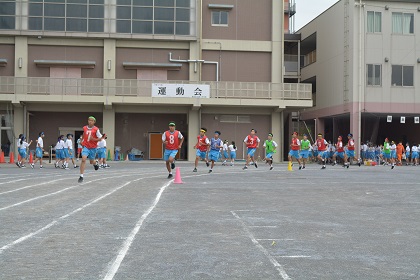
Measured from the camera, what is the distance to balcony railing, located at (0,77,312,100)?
144 ft

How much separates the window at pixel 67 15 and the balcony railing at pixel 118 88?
4175 mm

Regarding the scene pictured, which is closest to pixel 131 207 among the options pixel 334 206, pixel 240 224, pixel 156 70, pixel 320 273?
pixel 240 224

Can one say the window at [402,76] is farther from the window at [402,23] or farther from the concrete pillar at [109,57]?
the concrete pillar at [109,57]

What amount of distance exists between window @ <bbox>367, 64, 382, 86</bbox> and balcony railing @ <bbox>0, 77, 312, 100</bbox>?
491cm

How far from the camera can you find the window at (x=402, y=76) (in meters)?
47.5

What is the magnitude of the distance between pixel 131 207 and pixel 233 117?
36.2m

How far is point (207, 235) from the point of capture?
8539 millimetres

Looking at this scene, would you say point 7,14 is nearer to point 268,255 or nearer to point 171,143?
point 171,143

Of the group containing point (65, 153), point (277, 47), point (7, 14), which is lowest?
point (65, 153)

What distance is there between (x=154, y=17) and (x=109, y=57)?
183 inches

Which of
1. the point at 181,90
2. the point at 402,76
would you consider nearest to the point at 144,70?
the point at 181,90

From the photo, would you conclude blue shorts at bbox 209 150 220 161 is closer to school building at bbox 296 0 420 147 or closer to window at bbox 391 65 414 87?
school building at bbox 296 0 420 147

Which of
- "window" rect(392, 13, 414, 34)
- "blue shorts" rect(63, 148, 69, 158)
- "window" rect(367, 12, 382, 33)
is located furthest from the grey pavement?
"window" rect(392, 13, 414, 34)

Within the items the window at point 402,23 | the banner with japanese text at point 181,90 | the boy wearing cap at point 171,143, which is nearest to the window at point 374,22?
the window at point 402,23
